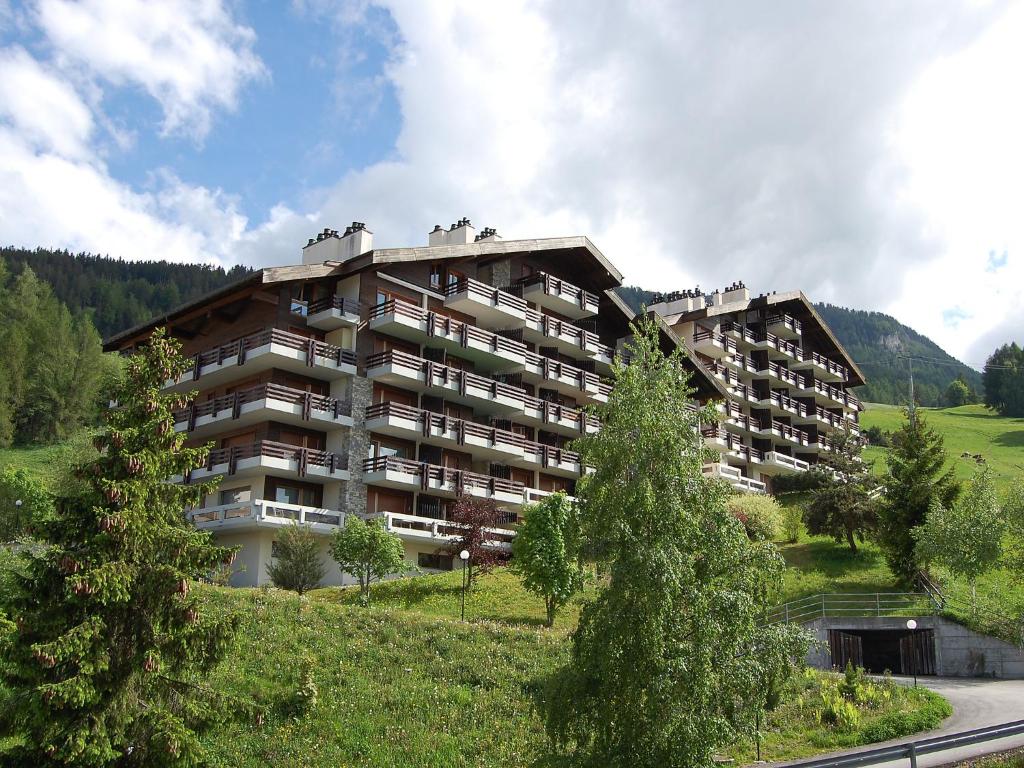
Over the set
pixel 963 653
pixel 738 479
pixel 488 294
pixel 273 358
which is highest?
pixel 488 294

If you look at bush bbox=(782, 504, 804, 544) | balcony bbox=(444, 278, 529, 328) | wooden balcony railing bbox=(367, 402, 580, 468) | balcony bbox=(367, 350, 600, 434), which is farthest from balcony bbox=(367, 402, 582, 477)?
bush bbox=(782, 504, 804, 544)

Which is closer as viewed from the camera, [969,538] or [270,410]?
[969,538]

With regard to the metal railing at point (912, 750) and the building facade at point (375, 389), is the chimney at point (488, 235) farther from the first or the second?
the metal railing at point (912, 750)

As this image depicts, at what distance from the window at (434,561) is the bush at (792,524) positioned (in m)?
18.6

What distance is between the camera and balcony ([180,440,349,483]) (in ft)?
120

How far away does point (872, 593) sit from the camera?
36.4m

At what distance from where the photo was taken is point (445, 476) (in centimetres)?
4028

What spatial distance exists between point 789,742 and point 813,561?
76.2 feet

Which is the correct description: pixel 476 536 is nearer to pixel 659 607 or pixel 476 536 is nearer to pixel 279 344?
pixel 279 344

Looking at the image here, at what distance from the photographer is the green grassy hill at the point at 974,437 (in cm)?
7581

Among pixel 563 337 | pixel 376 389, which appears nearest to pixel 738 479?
pixel 563 337

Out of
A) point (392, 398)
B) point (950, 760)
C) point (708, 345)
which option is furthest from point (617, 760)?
point (708, 345)

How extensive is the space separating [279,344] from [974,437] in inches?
3416

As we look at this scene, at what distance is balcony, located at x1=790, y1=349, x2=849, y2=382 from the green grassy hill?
25.3ft
